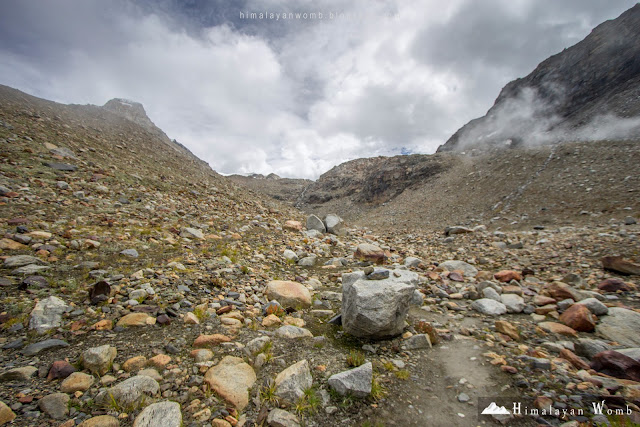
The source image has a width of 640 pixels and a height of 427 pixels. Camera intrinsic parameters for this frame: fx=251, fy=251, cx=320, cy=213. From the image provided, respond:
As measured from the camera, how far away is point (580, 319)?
450 centimetres

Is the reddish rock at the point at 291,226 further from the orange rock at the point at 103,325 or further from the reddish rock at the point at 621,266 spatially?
the reddish rock at the point at 621,266

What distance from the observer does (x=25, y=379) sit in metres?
2.72

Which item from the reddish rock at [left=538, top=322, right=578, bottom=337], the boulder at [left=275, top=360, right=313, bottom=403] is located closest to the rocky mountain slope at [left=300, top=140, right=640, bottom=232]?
the reddish rock at [left=538, top=322, right=578, bottom=337]

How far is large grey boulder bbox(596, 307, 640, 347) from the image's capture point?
4078 millimetres

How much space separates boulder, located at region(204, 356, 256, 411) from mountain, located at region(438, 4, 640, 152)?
103 ft

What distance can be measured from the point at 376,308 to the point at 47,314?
4.97m

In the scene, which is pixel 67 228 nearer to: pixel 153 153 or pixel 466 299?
pixel 466 299

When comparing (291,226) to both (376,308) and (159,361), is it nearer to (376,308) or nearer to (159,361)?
(376,308)

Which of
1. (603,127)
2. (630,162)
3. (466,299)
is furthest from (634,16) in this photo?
(466,299)

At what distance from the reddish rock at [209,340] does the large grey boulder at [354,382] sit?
1716 mm

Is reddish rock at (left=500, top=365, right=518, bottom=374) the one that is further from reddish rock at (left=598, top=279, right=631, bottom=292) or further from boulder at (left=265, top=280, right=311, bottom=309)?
reddish rock at (left=598, top=279, right=631, bottom=292)

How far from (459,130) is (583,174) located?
41663 millimetres

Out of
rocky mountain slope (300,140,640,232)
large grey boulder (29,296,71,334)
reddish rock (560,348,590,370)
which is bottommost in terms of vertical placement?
reddish rock (560,348,590,370)

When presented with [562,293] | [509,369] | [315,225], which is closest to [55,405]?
[509,369]
